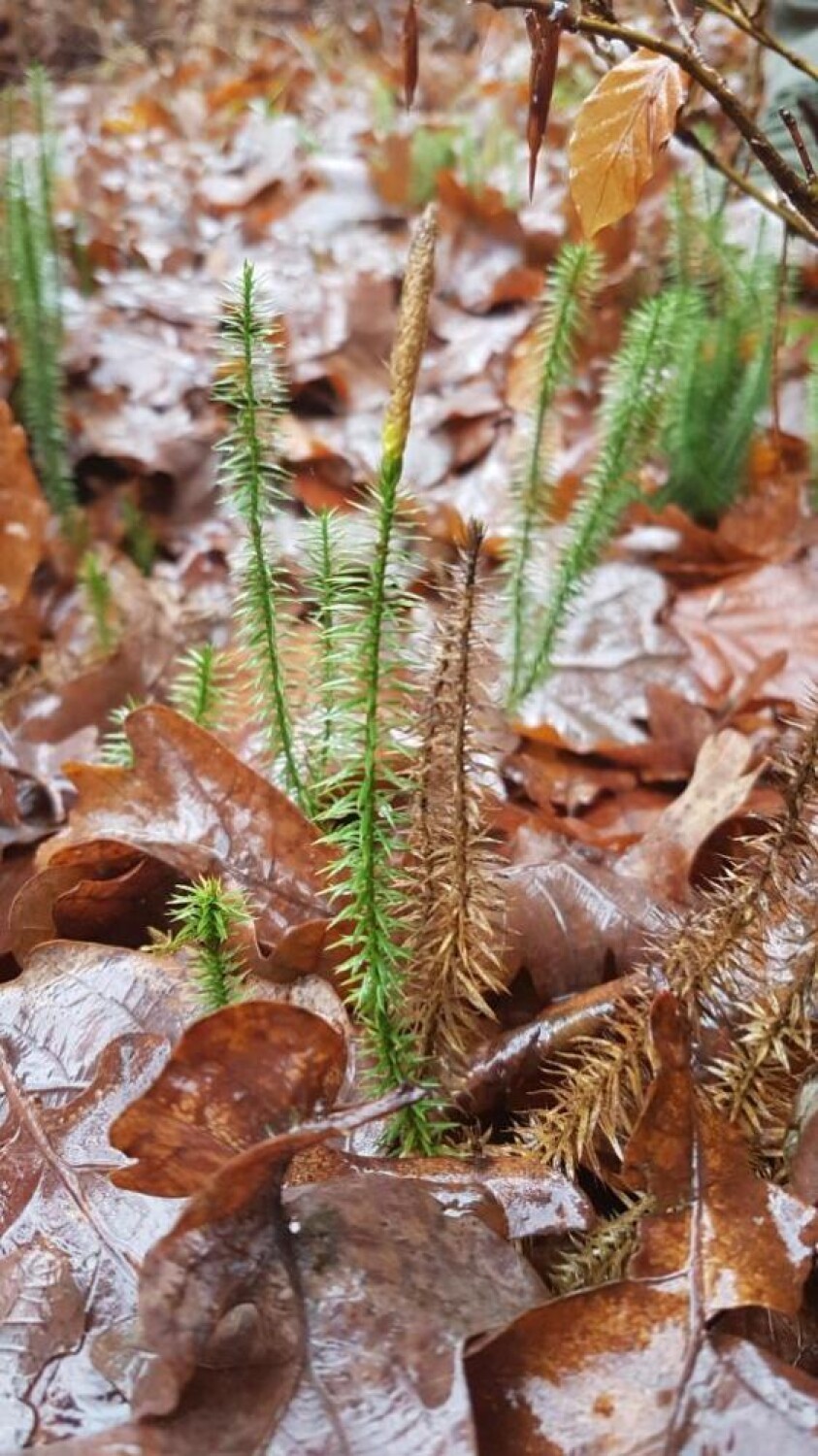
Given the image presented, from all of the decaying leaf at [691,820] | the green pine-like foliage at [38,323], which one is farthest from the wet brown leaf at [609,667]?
the green pine-like foliage at [38,323]

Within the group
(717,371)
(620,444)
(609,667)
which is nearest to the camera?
(620,444)

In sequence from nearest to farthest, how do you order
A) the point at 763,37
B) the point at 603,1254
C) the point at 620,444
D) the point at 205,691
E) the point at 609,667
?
1. the point at 603,1254
2. the point at 763,37
3. the point at 205,691
4. the point at 620,444
5. the point at 609,667

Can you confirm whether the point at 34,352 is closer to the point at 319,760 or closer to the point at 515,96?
the point at 319,760

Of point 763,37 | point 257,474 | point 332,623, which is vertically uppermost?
point 763,37

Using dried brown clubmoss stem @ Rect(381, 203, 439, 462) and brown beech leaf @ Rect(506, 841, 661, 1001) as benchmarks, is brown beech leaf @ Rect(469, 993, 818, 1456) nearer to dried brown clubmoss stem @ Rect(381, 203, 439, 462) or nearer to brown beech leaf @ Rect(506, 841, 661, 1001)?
brown beech leaf @ Rect(506, 841, 661, 1001)

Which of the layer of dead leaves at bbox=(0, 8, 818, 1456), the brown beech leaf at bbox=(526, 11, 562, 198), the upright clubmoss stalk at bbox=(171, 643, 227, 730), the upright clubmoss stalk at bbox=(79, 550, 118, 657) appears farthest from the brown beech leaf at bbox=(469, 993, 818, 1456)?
the upright clubmoss stalk at bbox=(79, 550, 118, 657)

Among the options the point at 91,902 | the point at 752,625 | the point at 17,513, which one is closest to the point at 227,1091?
the point at 91,902

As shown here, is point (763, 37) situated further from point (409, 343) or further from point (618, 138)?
point (409, 343)

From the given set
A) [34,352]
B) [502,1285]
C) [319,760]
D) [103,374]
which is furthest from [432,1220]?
[103,374]
